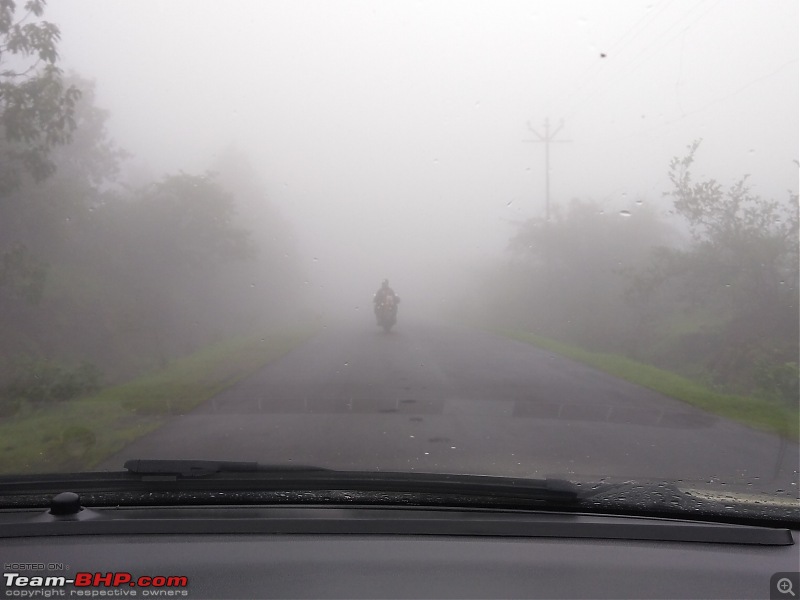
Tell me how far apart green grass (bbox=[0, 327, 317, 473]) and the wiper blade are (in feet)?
10.00

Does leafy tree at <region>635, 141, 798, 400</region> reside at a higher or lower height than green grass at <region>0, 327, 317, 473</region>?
higher

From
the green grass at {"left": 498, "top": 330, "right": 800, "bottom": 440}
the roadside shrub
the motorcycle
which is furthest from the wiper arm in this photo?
the motorcycle

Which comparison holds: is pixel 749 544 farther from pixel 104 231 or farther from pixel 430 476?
pixel 104 231

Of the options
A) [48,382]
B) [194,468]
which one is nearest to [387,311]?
[48,382]

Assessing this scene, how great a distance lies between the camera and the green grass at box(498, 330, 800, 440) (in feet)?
34.8

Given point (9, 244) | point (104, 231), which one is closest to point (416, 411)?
point (9, 244)

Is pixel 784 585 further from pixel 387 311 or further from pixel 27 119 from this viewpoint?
pixel 387 311

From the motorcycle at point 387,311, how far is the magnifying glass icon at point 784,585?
69.1ft

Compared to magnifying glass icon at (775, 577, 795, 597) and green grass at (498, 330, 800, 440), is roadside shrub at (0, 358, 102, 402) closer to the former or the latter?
green grass at (498, 330, 800, 440)

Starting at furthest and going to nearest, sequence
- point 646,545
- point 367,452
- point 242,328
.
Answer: point 242,328, point 367,452, point 646,545

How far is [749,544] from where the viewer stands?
4.20 metres

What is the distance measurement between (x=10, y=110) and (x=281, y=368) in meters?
6.32

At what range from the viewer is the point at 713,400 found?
1248 centimetres

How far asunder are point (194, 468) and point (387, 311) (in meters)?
20.2
